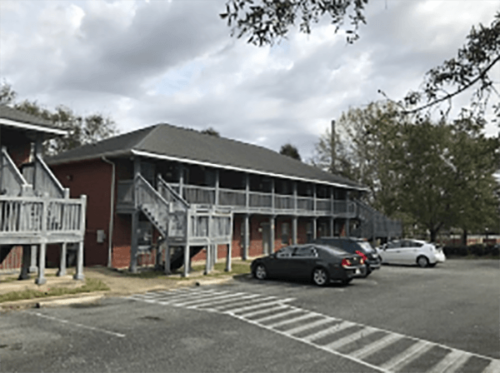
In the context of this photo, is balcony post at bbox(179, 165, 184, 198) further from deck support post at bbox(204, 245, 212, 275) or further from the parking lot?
the parking lot

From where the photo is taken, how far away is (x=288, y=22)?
632 cm

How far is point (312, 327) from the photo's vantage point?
9.04 m

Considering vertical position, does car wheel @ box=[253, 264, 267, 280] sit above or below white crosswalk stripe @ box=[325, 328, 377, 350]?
above

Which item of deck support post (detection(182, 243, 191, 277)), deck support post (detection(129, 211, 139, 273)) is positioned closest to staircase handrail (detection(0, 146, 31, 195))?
deck support post (detection(129, 211, 139, 273))

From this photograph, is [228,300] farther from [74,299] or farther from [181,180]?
[181,180]

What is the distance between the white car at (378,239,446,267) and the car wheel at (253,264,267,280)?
35.8 feet

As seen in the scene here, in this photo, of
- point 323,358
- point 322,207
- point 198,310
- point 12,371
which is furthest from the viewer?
point 322,207

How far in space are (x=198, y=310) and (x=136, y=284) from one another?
499cm

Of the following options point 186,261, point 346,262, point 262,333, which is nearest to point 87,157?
point 186,261

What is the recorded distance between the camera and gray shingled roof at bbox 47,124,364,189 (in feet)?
67.3

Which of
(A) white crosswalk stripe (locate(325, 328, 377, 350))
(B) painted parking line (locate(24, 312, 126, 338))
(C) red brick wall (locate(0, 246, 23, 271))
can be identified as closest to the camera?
(A) white crosswalk stripe (locate(325, 328, 377, 350))

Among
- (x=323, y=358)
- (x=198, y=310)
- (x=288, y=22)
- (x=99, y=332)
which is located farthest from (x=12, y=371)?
(x=288, y=22)

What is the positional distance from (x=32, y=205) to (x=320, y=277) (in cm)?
949

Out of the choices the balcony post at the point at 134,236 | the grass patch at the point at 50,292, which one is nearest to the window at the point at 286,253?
the balcony post at the point at 134,236
